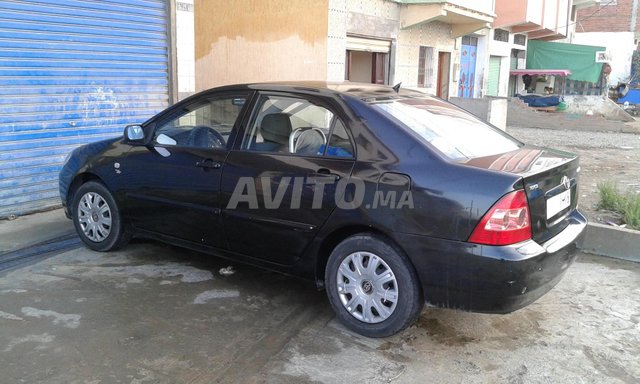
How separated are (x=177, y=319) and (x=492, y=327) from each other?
2178 millimetres

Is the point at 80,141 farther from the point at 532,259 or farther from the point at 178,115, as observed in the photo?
the point at 532,259

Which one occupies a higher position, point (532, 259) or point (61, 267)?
point (532, 259)

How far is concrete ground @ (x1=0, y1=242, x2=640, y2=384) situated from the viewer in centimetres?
331

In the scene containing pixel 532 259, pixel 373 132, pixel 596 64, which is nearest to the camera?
pixel 532 259

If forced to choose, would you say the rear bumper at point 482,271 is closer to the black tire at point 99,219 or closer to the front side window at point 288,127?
the front side window at point 288,127

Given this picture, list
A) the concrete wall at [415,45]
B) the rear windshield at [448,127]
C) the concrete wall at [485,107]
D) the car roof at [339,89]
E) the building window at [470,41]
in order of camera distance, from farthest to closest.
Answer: the building window at [470,41] < the concrete wall at [415,45] < the concrete wall at [485,107] < the car roof at [339,89] < the rear windshield at [448,127]

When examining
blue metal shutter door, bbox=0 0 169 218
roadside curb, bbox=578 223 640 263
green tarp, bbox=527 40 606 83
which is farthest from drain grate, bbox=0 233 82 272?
green tarp, bbox=527 40 606 83

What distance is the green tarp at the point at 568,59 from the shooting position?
27.9 m

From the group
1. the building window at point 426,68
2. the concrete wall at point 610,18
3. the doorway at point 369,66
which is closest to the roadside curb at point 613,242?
the doorway at point 369,66

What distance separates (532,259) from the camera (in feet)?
10.8

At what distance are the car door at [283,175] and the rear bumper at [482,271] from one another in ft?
2.20

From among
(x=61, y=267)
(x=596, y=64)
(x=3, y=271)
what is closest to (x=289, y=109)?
(x=61, y=267)

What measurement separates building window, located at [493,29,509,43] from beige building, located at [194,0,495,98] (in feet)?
29.4

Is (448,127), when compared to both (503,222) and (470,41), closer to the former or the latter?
(503,222)
